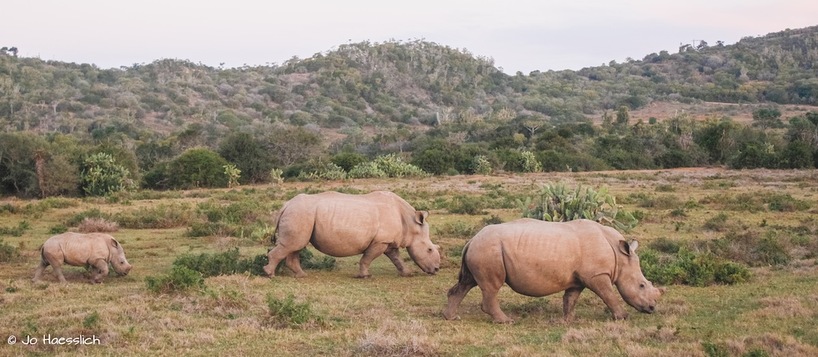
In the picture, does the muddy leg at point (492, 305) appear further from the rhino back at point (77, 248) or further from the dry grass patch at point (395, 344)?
the rhino back at point (77, 248)

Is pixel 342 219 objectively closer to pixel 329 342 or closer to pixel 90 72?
pixel 329 342

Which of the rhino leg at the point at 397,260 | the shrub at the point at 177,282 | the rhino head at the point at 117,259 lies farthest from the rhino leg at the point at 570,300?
the rhino head at the point at 117,259

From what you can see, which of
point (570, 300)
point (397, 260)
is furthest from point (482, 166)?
point (570, 300)

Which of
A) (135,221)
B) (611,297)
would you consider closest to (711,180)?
(135,221)

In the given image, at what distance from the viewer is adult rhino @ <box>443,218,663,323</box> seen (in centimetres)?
943

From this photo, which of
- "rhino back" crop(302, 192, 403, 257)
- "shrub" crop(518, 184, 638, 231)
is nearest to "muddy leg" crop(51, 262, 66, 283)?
"rhino back" crop(302, 192, 403, 257)

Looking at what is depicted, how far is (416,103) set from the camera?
376 feet

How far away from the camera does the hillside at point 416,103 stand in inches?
2067

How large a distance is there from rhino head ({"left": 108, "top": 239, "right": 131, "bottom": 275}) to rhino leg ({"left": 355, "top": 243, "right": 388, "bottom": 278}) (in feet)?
13.1

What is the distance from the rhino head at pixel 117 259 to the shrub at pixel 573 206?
27.3ft

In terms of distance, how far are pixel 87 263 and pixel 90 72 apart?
4282 inches

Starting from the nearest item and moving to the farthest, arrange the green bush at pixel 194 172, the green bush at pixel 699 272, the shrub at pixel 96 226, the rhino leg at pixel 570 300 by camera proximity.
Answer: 1. the rhino leg at pixel 570 300
2. the green bush at pixel 699 272
3. the shrub at pixel 96 226
4. the green bush at pixel 194 172

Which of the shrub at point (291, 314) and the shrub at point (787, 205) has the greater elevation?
the shrub at point (291, 314)

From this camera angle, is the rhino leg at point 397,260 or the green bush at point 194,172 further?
the green bush at point 194,172
